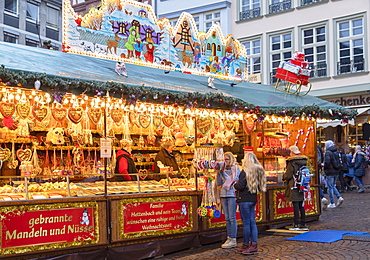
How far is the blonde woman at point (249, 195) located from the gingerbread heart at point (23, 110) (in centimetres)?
354

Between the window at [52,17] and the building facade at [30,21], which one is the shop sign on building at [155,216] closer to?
the building facade at [30,21]

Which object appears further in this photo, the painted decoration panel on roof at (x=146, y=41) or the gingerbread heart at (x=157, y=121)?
the gingerbread heart at (x=157, y=121)

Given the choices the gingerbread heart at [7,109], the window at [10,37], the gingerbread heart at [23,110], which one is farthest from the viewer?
the window at [10,37]

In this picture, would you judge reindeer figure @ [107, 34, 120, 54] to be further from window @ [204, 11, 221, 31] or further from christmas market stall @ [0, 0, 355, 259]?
window @ [204, 11, 221, 31]

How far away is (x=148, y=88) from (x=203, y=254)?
2.91 metres

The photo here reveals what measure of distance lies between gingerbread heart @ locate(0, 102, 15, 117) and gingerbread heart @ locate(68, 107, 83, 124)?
4.46 feet

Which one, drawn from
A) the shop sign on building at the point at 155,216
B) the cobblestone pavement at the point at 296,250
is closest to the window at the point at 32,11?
the cobblestone pavement at the point at 296,250

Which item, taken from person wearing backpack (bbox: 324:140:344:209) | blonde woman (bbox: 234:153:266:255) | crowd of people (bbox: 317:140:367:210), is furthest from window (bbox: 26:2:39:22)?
blonde woman (bbox: 234:153:266:255)

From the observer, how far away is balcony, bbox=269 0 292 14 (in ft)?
82.0

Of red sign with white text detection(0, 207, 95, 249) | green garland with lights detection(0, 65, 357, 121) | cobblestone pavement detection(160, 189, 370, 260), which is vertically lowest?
cobblestone pavement detection(160, 189, 370, 260)

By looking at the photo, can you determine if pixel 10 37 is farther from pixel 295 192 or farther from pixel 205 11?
pixel 295 192

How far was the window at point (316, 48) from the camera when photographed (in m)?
24.0

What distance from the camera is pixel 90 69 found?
29.2 ft

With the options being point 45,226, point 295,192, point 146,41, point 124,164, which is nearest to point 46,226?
point 45,226
